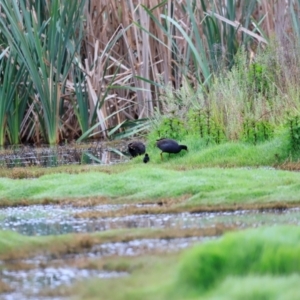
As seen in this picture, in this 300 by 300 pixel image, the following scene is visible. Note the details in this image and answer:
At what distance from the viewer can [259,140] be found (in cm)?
1354

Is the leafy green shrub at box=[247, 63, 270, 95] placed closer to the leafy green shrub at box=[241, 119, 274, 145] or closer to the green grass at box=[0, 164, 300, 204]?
the leafy green shrub at box=[241, 119, 274, 145]

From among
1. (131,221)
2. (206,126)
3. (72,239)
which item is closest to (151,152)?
(206,126)

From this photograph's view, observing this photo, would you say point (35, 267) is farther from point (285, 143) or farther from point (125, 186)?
point (285, 143)

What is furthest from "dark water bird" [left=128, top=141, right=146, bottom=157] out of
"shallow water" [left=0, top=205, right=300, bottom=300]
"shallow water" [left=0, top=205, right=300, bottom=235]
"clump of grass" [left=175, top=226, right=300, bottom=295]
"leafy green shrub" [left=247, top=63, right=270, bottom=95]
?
"clump of grass" [left=175, top=226, right=300, bottom=295]

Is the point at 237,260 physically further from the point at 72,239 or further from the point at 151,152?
the point at 151,152

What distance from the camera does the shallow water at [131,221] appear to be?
306 inches

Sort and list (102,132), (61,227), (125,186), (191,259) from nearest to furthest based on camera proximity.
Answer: (191,259) → (61,227) → (125,186) → (102,132)

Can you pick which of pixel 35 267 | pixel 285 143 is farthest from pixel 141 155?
pixel 35 267

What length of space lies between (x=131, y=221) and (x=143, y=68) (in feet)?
31.6

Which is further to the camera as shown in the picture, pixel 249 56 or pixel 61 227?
pixel 249 56

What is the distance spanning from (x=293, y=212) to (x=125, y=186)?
265 cm

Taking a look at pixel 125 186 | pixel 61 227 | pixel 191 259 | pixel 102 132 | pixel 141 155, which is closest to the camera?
pixel 191 259

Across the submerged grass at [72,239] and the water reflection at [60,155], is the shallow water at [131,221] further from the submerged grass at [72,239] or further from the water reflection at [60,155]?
the water reflection at [60,155]

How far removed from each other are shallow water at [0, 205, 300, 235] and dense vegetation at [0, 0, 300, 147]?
5.65 metres
